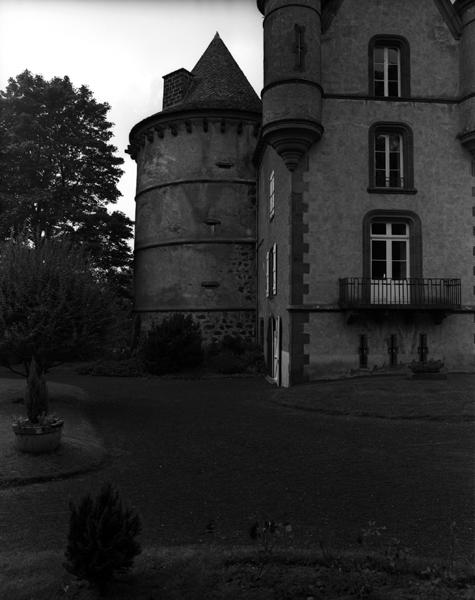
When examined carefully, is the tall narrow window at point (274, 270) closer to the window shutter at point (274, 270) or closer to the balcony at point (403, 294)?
the window shutter at point (274, 270)

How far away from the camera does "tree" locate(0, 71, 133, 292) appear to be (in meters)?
27.6

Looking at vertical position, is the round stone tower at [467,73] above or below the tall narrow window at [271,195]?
above

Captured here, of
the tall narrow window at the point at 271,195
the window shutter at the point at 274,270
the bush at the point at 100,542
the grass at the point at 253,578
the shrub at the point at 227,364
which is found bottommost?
the grass at the point at 253,578

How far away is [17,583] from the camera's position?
4.30 meters

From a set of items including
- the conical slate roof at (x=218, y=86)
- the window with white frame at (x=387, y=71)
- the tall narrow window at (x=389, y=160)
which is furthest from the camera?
the conical slate roof at (x=218, y=86)

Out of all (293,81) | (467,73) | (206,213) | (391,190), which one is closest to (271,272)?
(391,190)

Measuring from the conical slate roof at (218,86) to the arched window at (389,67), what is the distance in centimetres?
772

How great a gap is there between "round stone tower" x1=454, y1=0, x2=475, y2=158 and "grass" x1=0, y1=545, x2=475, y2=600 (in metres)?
16.3

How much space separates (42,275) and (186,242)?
40.5ft

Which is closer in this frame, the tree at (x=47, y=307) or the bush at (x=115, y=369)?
the tree at (x=47, y=307)

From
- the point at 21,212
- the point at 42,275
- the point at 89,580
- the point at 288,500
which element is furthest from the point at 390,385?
the point at 21,212

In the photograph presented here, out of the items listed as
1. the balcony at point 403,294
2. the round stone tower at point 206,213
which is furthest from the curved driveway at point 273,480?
the round stone tower at point 206,213

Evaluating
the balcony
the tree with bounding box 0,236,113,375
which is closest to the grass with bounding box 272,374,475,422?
the balcony

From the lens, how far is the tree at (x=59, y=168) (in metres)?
27.6
